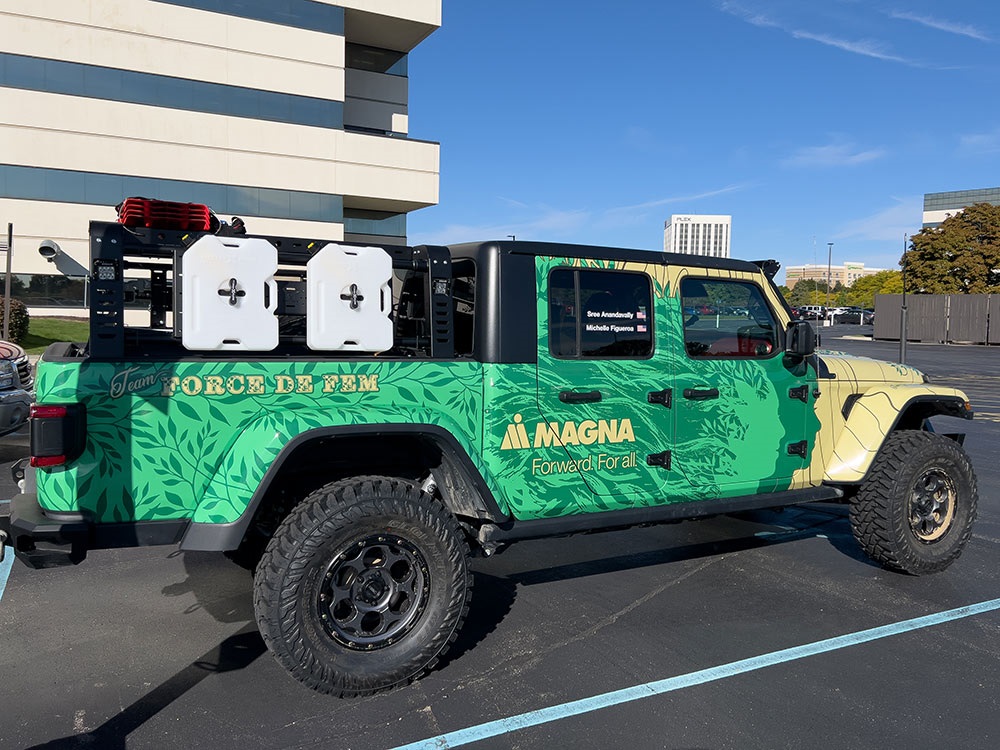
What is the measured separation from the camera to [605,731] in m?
3.19

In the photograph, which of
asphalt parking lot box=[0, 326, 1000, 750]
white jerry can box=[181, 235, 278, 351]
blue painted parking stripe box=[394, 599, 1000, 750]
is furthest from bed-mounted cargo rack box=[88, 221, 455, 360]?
blue painted parking stripe box=[394, 599, 1000, 750]

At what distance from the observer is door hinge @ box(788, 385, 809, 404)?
4.83 m

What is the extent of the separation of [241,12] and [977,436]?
2614 centimetres

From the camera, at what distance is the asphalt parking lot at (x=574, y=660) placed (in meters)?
3.19

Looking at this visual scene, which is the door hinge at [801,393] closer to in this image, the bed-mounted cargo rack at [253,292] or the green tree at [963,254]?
the bed-mounted cargo rack at [253,292]

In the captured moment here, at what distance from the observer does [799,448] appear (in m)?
4.88

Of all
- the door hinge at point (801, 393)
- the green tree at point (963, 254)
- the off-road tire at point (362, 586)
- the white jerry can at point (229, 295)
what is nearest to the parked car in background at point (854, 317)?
the green tree at point (963, 254)

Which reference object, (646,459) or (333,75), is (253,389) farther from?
(333,75)

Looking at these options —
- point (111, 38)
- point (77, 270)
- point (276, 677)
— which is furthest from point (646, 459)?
point (111, 38)

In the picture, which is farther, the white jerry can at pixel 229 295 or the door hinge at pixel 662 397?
the door hinge at pixel 662 397

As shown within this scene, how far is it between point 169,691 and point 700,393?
2979 millimetres

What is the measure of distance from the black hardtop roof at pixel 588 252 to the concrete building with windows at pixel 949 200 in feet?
472

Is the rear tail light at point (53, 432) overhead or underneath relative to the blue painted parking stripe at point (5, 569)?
overhead

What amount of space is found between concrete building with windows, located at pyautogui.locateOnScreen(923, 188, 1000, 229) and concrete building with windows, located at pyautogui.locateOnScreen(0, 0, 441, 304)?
125 meters
